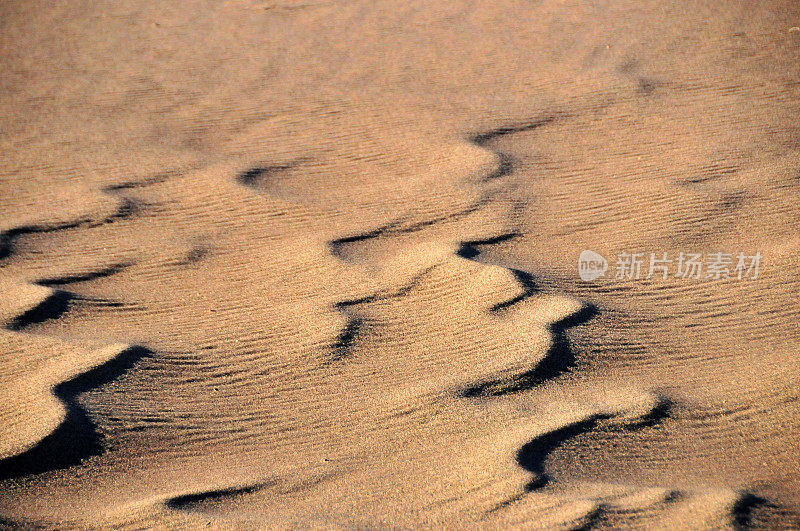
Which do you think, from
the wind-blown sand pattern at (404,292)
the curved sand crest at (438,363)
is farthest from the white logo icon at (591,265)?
the curved sand crest at (438,363)

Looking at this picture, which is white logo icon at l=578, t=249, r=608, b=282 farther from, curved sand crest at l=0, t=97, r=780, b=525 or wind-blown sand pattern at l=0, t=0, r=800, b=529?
curved sand crest at l=0, t=97, r=780, b=525

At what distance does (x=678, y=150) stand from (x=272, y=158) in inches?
91.2

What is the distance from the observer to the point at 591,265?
2.77m

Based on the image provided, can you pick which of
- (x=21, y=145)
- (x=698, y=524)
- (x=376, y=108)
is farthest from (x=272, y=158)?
(x=698, y=524)

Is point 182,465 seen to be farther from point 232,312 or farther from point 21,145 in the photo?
point 21,145

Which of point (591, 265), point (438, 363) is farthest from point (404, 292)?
point (591, 265)

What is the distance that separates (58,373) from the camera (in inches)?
85.7

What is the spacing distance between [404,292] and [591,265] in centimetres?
82

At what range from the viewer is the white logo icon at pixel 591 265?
271 cm

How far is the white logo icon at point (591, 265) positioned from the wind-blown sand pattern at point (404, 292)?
54 mm

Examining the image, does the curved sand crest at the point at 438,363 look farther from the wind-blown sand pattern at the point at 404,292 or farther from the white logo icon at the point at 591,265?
the white logo icon at the point at 591,265

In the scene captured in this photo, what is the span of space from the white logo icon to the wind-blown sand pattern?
0.18 feet

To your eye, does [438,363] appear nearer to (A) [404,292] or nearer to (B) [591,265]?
(A) [404,292]

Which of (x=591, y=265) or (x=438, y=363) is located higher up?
(x=591, y=265)
